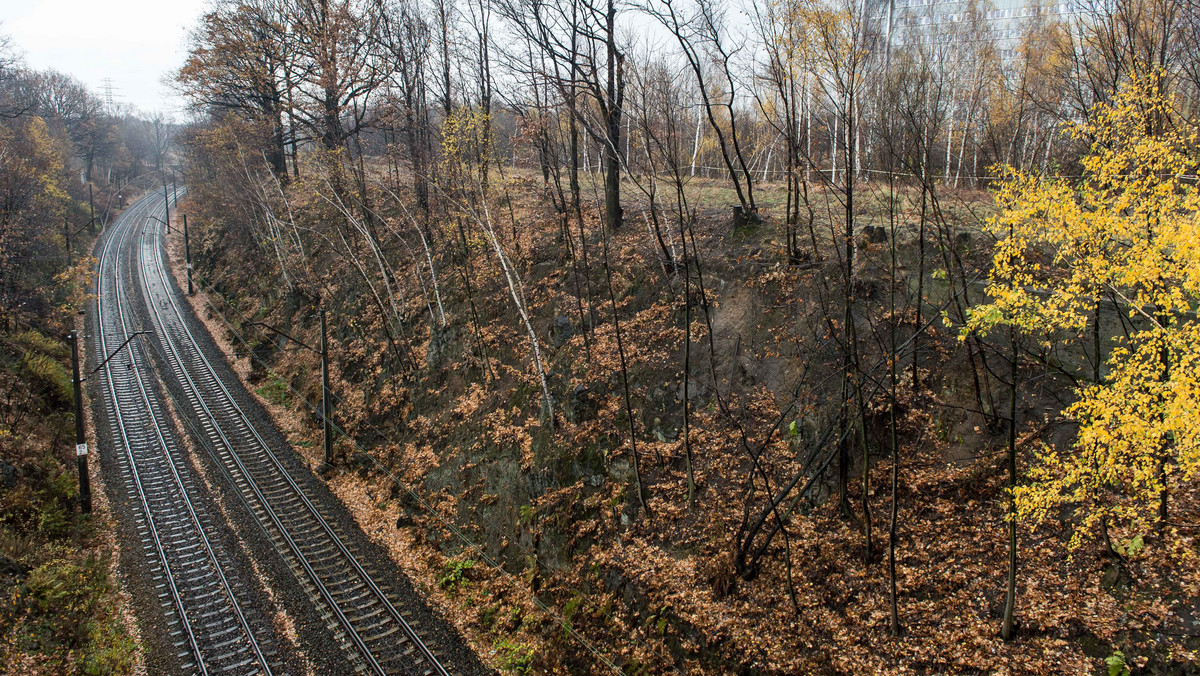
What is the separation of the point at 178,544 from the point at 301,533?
3264 millimetres

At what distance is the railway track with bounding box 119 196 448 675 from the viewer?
13.6m

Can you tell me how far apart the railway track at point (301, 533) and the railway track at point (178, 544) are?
3.80ft

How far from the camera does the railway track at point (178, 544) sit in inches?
529

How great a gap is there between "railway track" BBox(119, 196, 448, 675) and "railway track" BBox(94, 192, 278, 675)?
A: 1158 mm

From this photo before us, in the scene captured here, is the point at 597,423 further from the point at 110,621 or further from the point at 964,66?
the point at 964,66

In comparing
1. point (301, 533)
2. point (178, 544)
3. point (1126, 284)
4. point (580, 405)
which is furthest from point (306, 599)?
point (1126, 284)

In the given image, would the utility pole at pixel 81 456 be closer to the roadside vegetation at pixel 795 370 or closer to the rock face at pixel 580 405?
the roadside vegetation at pixel 795 370

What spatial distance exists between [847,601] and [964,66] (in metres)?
26.6

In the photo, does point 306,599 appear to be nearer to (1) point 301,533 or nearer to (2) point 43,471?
(1) point 301,533

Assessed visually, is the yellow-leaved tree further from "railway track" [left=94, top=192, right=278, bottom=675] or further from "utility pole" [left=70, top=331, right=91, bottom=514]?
"utility pole" [left=70, top=331, right=91, bottom=514]

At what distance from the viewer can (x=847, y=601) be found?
10.6 m

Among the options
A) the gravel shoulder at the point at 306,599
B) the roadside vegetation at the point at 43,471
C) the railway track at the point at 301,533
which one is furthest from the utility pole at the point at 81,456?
the railway track at the point at 301,533

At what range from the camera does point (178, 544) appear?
16.8 metres

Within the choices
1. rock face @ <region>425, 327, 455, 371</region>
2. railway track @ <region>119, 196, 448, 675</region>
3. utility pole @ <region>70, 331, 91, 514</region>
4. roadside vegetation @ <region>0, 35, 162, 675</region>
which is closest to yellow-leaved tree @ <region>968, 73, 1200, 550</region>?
railway track @ <region>119, 196, 448, 675</region>
